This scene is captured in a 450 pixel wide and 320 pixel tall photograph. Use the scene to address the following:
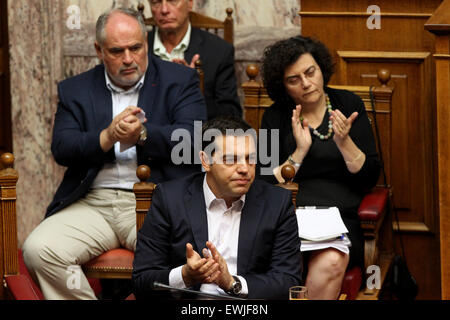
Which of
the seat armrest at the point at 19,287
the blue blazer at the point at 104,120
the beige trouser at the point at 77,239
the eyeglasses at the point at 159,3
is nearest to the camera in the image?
the seat armrest at the point at 19,287

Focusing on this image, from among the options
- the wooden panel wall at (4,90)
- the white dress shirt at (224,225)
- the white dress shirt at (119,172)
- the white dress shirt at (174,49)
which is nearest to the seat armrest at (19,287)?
the white dress shirt at (119,172)

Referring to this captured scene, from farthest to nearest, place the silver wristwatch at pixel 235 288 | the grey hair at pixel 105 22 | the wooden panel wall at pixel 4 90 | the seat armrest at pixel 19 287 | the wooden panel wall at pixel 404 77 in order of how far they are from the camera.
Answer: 1. the wooden panel wall at pixel 4 90
2. the wooden panel wall at pixel 404 77
3. the grey hair at pixel 105 22
4. the seat armrest at pixel 19 287
5. the silver wristwatch at pixel 235 288

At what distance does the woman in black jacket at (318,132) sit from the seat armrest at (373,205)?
0.05 meters

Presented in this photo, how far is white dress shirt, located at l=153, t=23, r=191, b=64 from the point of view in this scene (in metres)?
5.20

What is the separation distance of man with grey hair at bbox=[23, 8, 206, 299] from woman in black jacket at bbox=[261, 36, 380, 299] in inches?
15.5

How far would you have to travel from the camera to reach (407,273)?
4.59 meters

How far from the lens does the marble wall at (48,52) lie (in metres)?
5.75

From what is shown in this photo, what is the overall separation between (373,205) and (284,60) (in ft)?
2.60

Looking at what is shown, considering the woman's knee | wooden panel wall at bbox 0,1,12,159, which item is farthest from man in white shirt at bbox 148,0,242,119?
the woman's knee

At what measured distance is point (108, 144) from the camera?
13.8 ft

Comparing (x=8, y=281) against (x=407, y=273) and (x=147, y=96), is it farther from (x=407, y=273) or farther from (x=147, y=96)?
(x=407, y=273)

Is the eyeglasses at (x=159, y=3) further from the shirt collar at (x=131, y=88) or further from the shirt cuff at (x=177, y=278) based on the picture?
the shirt cuff at (x=177, y=278)

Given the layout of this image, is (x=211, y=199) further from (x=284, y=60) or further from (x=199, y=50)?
(x=199, y=50)
